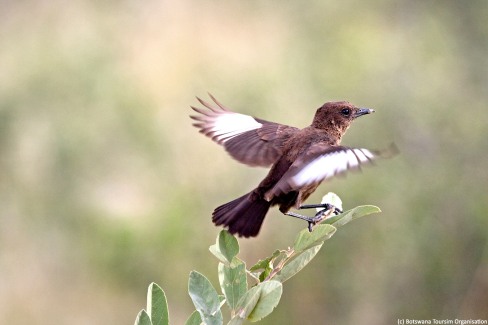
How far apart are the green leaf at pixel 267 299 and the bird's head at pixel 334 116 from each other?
5.40 ft

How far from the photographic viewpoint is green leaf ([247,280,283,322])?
168 centimetres

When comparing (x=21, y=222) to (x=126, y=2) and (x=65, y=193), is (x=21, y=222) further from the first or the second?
(x=126, y=2)

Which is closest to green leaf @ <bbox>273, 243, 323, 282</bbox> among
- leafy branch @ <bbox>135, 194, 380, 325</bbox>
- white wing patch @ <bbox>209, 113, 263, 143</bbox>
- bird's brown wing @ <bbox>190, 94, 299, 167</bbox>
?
leafy branch @ <bbox>135, 194, 380, 325</bbox>

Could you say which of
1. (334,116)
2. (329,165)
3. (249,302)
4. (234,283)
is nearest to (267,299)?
(249,302)

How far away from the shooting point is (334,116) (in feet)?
10.9

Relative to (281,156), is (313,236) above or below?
below

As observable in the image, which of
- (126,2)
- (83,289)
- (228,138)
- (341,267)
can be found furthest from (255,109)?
(228,138)

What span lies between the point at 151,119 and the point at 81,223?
3.91 feet

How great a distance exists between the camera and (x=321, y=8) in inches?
334

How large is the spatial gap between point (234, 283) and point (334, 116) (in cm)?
162

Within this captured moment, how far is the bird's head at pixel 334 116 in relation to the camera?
3307 mm

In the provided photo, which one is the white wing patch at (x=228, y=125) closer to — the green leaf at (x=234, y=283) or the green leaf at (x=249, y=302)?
the green leaf at (x=234, y=283)

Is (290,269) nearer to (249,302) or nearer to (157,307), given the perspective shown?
(249,302)

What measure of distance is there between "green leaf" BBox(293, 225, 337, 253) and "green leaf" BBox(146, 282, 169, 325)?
36 cm
